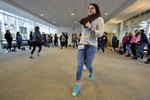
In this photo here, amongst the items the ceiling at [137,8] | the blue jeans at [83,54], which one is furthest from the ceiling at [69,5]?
the blue jeans at [83,54]

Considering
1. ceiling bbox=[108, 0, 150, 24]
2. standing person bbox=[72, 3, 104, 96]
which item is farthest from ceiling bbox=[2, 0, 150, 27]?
standing person bbox=[72, 3, 104, 96]

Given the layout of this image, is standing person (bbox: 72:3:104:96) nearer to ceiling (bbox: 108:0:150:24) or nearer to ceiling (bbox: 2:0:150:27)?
ceiling (bbox: 2:0:150:27)

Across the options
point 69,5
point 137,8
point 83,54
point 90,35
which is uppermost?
point 69,5

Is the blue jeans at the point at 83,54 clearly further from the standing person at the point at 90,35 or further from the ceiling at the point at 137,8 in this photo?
the ceiling at the point at 137,8

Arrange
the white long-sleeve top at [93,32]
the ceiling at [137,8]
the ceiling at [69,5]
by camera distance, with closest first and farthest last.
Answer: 1. the white long-sleeve top at [93,32]
2. the ceiling at [137,8]
3. the ceiling at [69,5]

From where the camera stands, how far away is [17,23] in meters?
10.6

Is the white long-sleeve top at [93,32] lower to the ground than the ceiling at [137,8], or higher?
lower

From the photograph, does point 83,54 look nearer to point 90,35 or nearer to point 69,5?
point 90,35

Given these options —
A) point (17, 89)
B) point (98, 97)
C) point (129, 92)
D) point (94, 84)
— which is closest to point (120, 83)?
point (129, 92)

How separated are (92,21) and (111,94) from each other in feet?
3.97

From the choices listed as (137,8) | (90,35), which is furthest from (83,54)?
(137,8)

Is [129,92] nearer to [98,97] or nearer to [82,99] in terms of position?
[98,97]

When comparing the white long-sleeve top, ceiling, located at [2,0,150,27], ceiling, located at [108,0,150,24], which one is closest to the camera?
the white long-sleeve top

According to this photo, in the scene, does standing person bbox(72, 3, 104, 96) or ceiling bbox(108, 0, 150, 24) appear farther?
ceiling bbox(108, 0, 150, 24)
